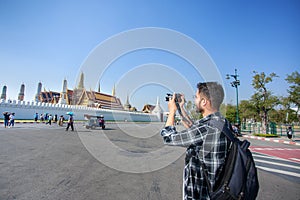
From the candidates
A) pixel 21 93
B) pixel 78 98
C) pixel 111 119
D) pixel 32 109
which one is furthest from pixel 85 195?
pixel 21 93

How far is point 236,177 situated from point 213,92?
2.25ft

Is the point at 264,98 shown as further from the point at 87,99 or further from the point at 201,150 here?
the point at 87,99

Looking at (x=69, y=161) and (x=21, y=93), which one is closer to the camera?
(x=69, y=161)

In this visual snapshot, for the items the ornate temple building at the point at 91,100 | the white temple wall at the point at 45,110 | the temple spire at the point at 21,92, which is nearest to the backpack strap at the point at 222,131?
the white temple wall at the point at 45,110

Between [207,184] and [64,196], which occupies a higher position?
Answer: [207,184]

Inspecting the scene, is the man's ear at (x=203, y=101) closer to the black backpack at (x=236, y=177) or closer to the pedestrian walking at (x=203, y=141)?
the pedestrian walking at (x=203, y=141)

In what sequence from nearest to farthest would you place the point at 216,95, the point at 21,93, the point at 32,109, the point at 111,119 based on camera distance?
1. the point at 216,95
2. the point at 32,109
3. the point at 111,119
4. the point at 21,93

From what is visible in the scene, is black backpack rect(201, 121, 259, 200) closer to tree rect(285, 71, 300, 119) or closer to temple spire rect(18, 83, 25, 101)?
tree rect(285, 71, 300, 119)

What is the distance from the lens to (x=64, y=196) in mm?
2957

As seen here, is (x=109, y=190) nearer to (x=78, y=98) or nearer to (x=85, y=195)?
(x=85, y=195)

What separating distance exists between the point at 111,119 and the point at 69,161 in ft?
154

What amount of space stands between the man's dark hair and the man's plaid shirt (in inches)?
5.3

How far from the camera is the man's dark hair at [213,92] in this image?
5.10 feet

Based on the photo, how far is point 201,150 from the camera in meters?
1.37
